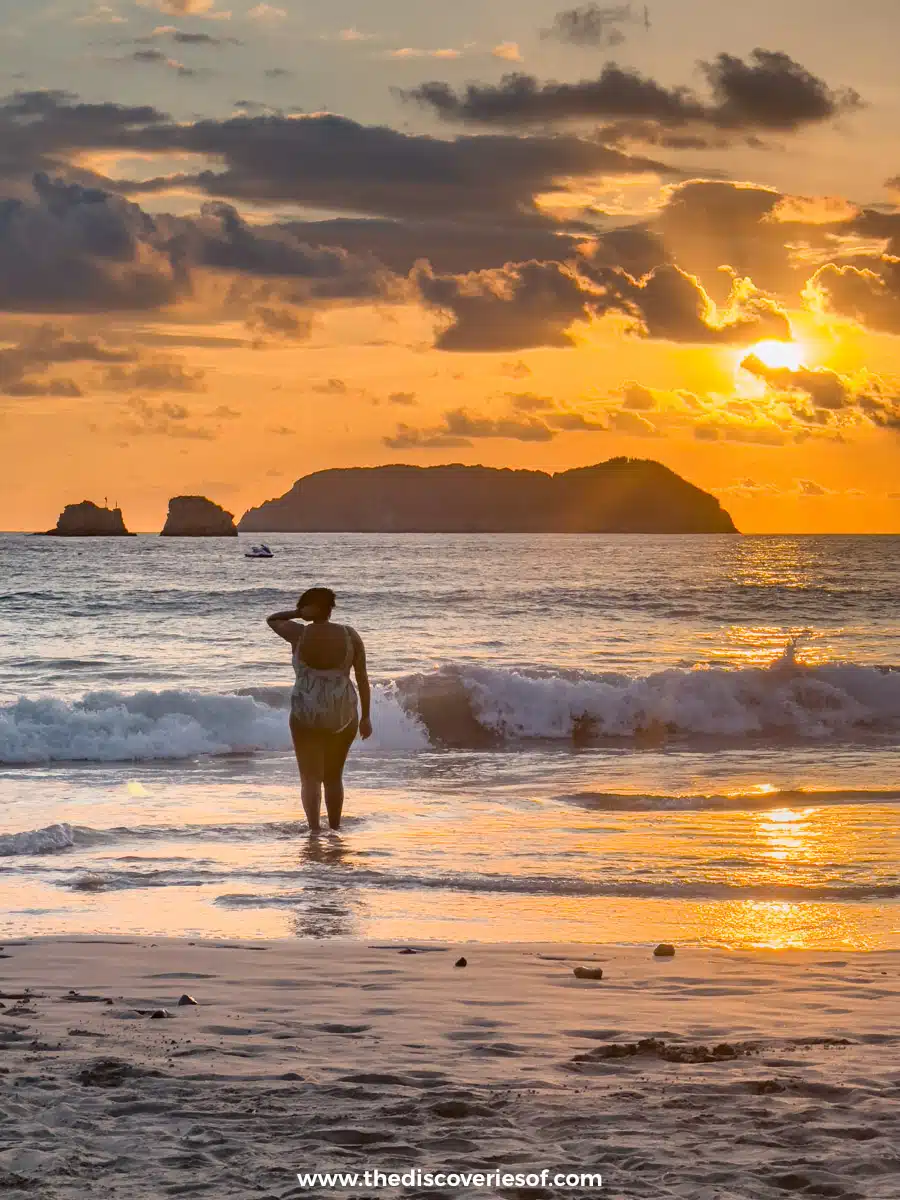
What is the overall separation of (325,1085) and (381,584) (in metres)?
57.3

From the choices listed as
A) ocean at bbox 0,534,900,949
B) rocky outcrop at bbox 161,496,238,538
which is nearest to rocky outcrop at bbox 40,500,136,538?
rocky outcrop at bbox 161,496,238,538

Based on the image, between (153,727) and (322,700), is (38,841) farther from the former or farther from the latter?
(153,727)

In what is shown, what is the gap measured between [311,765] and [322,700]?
0.53 meters

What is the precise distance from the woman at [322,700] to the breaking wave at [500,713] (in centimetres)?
725

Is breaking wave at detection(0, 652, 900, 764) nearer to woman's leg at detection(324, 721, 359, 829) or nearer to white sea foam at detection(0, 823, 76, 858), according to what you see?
woman's leg at detection(324, 721, 359, 829)

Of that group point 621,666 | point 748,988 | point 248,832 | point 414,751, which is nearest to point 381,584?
point 621,666

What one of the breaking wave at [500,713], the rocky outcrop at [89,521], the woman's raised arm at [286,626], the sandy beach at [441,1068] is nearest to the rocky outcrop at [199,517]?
the rocky outcrop at [89,521]

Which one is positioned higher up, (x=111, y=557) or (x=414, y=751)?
(x=111, y=557)

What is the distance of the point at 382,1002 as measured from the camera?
5.86 m

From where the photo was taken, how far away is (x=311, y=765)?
11.0m

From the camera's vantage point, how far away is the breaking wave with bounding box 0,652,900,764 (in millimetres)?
18531

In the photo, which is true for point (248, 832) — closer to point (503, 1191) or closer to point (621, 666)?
point (503, 1191)

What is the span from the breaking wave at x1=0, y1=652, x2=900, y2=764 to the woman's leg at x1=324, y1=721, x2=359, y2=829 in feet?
23.6

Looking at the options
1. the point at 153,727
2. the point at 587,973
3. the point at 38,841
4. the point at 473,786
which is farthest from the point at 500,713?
the point at 587,973
